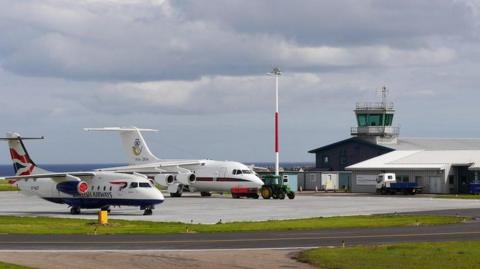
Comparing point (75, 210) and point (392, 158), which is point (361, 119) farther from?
point (75, 210)

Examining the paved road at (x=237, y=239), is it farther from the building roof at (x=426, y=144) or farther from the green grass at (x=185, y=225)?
the building roof at (x=426, y=144)

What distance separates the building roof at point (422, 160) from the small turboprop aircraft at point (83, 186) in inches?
1897

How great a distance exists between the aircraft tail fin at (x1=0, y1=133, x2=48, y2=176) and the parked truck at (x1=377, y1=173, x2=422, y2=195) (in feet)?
150

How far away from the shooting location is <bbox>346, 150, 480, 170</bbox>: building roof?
3885 inches

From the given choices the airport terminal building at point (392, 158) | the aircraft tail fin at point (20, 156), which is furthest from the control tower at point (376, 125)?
the aircraft tail fin at point (20, 156)

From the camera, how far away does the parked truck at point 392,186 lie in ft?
316

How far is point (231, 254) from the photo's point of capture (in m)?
32.4

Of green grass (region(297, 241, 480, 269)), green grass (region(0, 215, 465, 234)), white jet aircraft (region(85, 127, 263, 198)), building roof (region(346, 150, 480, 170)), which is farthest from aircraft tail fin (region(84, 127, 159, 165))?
green grass (region(297, 241, 480, 269))

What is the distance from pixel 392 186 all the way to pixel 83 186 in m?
46.8

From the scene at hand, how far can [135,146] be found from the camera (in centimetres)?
10094

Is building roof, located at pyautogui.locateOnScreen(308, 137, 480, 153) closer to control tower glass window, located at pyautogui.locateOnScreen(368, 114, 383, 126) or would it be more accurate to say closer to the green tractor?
control tower glass window, located at pyautogui.locateOnScreen(368, 114, 383, 126)

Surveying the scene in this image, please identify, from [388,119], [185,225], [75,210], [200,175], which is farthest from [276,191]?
[388,119]

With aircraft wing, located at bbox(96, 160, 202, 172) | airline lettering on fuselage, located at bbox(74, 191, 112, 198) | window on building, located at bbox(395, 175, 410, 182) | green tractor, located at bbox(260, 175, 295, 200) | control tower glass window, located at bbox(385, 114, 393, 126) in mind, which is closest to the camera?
airline lettering on fuselage, located at bbox(74, 191, 112, 198)

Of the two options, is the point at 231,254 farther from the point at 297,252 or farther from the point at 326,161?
the point at 326,161
